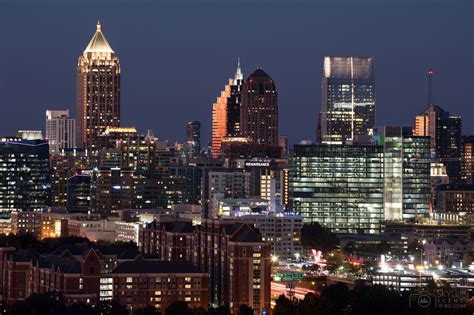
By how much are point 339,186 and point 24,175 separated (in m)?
35.3

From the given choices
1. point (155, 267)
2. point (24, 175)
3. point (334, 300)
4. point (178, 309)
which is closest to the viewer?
point (334, 300)

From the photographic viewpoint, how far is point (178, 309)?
340 ft

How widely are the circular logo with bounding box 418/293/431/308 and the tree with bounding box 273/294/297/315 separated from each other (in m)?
5.84

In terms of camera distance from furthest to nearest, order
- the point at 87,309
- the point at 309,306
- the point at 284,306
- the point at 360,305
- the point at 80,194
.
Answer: the point at 80,194, the point at 87,309, the point at 284,306, the point at 360,305, the point at 309,306

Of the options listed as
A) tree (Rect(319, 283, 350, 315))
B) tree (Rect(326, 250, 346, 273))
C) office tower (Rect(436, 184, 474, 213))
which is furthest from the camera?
office tower (Rect(436, 184, 474, 213))

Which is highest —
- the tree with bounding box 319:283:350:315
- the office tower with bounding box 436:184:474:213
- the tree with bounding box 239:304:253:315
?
the office tower with bounding box 436:184:474:213

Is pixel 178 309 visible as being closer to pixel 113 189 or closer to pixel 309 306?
pixel 309 306

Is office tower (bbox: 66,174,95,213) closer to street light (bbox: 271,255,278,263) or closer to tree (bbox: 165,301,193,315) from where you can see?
street light (bbox: 271,255,278,263)

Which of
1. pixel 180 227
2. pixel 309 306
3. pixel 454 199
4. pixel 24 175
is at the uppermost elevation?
pixel 24 175

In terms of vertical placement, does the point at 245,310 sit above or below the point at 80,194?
below

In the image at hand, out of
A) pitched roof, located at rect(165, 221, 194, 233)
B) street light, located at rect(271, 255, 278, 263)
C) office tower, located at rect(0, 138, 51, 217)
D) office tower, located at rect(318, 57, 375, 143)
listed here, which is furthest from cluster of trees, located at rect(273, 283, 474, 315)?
office tower, located at rect(318, 57, 375, 143)

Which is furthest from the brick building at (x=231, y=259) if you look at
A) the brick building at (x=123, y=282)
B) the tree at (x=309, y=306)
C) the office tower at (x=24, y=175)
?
the office tower at (x=24, y=175)

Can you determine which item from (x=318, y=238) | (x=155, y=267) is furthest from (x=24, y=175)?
(x=155, y=267)

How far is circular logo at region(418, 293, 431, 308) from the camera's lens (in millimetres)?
97625
